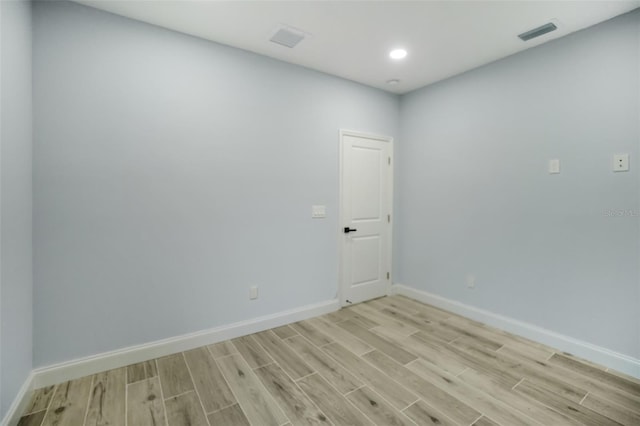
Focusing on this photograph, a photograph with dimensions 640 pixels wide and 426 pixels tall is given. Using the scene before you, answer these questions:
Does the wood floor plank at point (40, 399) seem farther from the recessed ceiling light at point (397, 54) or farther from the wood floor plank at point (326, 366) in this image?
the recessed ceiling light at point (397, 54)

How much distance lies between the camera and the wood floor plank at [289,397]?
69.3 inches

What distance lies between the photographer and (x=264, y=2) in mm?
2135

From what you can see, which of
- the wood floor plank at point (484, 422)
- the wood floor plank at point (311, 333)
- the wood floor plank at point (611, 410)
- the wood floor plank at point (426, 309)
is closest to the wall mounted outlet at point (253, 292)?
the wood floor plank at point (311, 333)

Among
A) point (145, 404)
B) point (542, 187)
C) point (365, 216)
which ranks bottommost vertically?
point (145, 404)

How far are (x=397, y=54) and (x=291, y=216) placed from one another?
198 cm

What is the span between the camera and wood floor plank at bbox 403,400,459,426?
1.72 metres

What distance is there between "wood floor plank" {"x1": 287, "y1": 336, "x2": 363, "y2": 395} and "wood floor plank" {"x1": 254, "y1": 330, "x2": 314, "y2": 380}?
0.18 feet

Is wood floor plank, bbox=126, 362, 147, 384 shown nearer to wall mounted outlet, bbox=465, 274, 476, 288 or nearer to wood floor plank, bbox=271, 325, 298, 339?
wood floor plank, bbox=271, 325, 298, 339

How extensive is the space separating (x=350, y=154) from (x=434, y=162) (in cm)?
110

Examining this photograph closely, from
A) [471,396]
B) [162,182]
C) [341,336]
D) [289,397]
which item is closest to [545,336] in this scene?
[471,396]

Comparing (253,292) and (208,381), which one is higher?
(253,292)

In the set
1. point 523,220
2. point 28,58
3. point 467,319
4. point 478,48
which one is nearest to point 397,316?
point 467,319

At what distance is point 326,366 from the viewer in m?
2.31

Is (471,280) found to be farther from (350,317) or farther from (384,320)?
(350,317)
